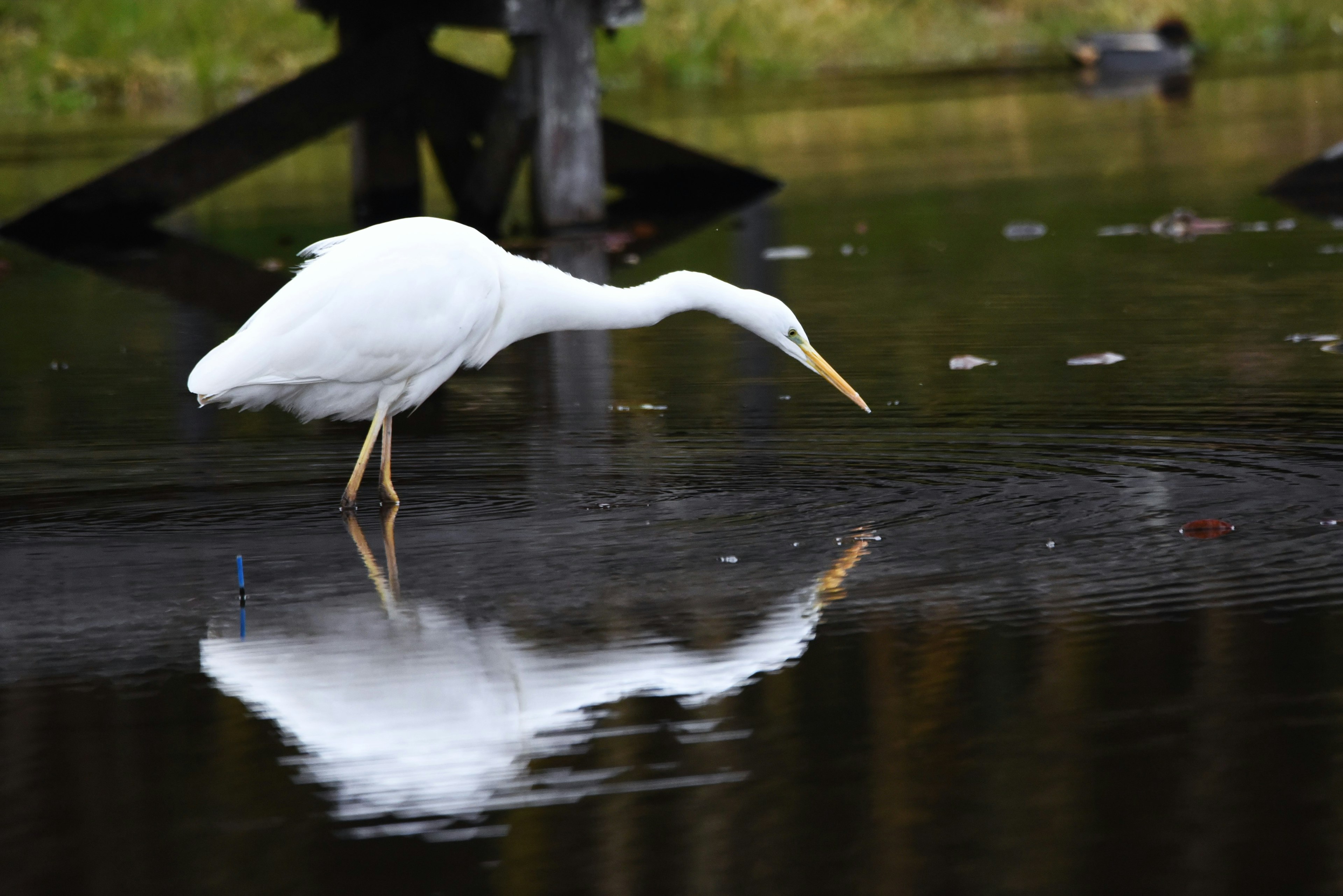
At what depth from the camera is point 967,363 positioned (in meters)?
9.95

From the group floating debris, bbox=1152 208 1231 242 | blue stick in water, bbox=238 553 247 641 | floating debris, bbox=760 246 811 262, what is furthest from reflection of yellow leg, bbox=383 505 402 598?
floating debris, bbox=1152 208 1231 242

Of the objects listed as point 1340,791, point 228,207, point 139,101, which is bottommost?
point 1340,791

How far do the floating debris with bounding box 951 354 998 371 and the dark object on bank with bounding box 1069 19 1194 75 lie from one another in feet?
85.4

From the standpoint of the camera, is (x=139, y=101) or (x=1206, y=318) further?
(x=139, y=101)

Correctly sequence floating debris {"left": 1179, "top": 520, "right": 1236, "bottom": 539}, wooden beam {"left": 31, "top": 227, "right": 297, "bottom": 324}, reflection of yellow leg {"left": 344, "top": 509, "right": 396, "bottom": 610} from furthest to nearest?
wooden beam {"left": 31, "top": 227, "right": 297, "bottom": 324} → floating debris {"left": 1179, "top": 520, "right": 1236, "bottom": 539} → reflection of yellow leg {"left": 344, "top": 509, "right": 396, "bottom": 610}

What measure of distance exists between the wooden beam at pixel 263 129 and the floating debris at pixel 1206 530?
1052 cm

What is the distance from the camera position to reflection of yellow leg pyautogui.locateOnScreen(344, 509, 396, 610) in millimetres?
6266

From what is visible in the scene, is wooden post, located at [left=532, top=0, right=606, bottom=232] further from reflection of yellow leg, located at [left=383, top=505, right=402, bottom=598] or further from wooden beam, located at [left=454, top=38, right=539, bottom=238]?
reflection of yellow leg, located at [left=383, top=505, right=402, bottom=598]

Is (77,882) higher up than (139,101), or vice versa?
(139,101)

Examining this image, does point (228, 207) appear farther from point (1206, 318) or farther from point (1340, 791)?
point (1340, 791)

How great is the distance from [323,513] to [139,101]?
29.5 meters

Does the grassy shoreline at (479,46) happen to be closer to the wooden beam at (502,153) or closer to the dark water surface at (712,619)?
the wooden beam at (502,153)

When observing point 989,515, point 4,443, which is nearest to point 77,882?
point 989,515

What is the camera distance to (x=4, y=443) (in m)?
8.90
